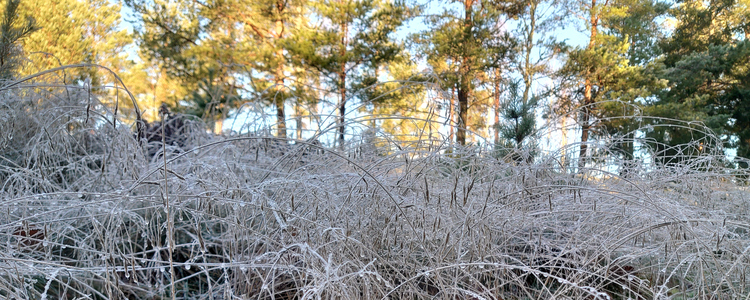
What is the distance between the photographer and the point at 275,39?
31.4 feet

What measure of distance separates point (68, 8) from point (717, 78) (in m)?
14.5

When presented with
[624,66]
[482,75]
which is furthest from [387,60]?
[624,66]

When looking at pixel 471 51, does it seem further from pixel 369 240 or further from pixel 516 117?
pixel 369 240

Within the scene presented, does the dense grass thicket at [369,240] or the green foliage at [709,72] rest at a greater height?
the green foliage at [709,72]

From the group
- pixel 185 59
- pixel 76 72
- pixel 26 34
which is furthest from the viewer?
pixel 185 59

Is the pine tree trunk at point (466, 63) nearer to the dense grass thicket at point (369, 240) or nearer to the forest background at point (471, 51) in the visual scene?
the forest background at point (471, 51)

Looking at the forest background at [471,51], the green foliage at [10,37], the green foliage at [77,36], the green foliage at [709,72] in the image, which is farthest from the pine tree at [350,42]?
the green foliage at [10,37]

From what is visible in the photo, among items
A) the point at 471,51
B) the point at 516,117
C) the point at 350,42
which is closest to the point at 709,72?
the point at 471,51

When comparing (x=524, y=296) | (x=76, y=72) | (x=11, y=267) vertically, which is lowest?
(x=524, y=296)

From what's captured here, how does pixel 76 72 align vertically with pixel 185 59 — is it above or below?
below

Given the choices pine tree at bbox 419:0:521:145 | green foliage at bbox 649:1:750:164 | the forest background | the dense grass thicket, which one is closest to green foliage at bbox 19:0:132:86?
the forest background

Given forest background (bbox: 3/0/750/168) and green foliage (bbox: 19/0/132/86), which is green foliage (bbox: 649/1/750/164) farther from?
green foliage (bbox: 19/0/132/86)

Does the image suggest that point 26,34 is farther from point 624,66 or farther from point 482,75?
point 624,66

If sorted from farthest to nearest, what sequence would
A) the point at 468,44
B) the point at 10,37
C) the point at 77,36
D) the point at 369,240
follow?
the point at 468,44 < the point at 77,36 < the point at 10,37 < the point at 369,240
